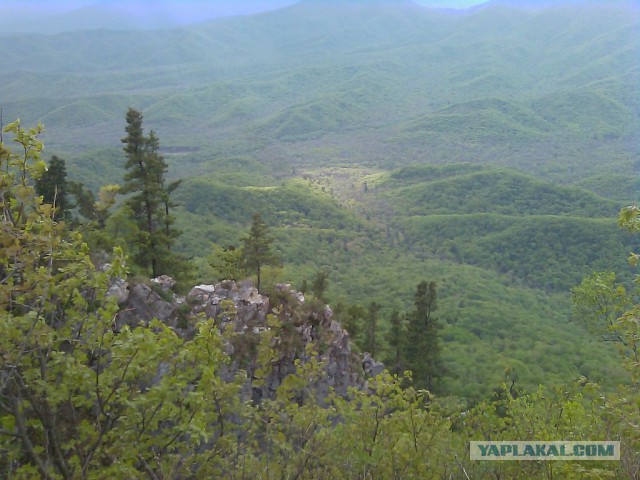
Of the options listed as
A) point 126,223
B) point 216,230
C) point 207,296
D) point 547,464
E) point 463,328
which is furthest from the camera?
point 216,230

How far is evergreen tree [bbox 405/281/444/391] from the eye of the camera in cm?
4388

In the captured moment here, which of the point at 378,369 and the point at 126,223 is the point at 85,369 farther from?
the point at 378,369

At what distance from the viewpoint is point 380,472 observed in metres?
10.5

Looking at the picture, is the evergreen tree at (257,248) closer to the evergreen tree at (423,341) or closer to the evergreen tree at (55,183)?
the evergreen tree at (55,183)

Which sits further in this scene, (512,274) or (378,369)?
(512,274)

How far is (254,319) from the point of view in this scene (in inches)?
1000

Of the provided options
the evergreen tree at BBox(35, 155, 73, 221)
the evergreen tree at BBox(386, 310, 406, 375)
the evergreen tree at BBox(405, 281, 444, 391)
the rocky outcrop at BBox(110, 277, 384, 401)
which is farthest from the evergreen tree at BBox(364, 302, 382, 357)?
the evergreen tree at BBox(35, 155, 73, 221)

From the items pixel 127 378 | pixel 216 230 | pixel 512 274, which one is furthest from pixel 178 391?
pixel 512 274

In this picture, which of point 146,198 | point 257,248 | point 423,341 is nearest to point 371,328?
point 423,341

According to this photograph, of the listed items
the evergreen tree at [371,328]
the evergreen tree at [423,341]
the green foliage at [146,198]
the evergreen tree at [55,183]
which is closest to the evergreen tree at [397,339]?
the evergreen tree at [423,341]

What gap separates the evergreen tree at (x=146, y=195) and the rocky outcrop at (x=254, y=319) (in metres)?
4.28

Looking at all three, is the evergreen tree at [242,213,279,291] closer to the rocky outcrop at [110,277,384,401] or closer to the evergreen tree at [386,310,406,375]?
the rocky outcrop at [110,277,384,401]

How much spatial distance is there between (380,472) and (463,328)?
93.8 meters

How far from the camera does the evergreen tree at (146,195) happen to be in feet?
Result: 96.8
